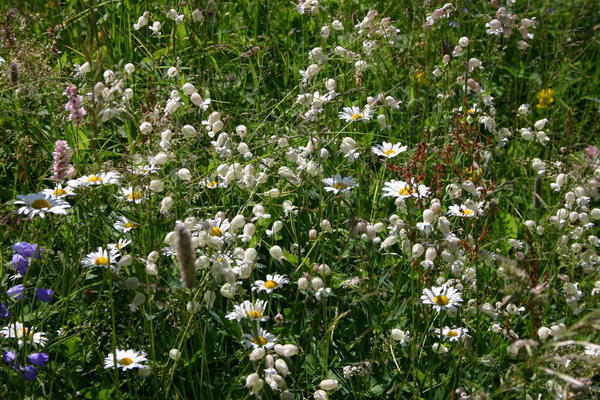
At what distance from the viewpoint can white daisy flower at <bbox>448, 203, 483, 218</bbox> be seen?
2344 mm

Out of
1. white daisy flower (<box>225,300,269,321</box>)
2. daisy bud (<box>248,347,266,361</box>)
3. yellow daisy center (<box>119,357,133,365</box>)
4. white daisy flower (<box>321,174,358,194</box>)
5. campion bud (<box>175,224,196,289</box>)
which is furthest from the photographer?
white daisy flower (<box>321,174,358,194</box>)

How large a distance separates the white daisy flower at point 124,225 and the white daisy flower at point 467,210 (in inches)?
39.0

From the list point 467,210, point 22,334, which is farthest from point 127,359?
point 467,210

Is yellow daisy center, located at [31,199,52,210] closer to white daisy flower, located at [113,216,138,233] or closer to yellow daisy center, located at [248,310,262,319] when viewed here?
white daisy flower, located at [113,216,138,233]

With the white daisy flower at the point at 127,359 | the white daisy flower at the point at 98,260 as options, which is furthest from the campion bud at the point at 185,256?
the white daisy flower at the point at 98,260

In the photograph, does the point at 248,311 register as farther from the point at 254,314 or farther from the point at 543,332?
the point at 543,332

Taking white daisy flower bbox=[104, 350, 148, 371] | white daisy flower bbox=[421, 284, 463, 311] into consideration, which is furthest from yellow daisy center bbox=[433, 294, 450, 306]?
white daisy flower bbox=[104, 350, 148, 371]

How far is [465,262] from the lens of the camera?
2.28 metres

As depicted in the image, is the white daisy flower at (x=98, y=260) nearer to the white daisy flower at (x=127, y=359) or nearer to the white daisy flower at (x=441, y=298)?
the white daisy flower at (x=127, y=359)

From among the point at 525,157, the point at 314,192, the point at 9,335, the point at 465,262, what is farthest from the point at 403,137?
the point at 9,335

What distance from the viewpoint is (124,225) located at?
2.49m

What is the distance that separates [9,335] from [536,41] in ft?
11.9

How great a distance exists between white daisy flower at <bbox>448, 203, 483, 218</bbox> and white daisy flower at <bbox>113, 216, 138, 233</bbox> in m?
0.99

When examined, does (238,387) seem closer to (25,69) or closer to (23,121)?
(25,69)
